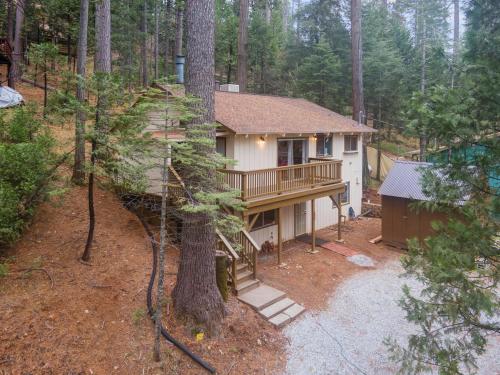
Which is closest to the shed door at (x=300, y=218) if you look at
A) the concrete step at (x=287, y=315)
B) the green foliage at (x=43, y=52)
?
the concrete step at (x=287, y=315)

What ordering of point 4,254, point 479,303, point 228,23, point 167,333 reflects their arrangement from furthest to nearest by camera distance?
point 228,23 → point 4,254 → point 167,333 → point 479,303

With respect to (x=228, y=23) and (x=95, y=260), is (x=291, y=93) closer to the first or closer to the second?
(x=228, y=23)

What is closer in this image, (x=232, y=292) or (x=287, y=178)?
(x=232, y=292)

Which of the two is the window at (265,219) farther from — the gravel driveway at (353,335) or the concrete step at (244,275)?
the gravel driveway at (353,335)

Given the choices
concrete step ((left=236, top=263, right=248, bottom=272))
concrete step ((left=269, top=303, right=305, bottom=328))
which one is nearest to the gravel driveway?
concrete step ((left=269, top=303, right=305, bottom=328))

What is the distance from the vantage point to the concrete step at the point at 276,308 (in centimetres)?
882

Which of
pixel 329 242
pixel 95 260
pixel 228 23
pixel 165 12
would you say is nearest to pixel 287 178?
pixel 329 242

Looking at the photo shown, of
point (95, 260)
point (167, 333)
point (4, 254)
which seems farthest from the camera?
point (95, 260)

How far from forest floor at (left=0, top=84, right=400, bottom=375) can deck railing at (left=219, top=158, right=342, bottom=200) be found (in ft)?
8.98

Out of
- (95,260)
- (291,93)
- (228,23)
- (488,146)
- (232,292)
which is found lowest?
(232,292)

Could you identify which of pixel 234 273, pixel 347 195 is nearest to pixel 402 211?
pixel 347 195

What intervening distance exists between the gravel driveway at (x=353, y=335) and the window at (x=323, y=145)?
22.2ft

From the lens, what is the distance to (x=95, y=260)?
8.39 m

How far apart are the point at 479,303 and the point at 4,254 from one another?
893 centimetres
